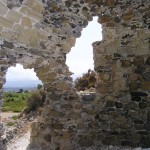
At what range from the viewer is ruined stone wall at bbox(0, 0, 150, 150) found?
649 cm

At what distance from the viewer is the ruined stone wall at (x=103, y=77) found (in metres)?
6.49

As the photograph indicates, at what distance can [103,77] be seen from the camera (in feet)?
22.1

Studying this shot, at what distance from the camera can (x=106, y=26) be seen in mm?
6707

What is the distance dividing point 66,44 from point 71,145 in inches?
83.3

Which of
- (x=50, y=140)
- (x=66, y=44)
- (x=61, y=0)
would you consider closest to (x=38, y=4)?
(x=61, y=0)

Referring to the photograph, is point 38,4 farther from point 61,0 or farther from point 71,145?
Result: point 71,145

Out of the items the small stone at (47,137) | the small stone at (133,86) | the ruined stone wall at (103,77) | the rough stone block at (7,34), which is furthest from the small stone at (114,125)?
the rough stone block at (7,34)

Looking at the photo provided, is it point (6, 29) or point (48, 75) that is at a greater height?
point (6, 29)

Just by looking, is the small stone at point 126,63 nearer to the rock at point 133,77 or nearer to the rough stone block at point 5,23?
the rock at point 133,77

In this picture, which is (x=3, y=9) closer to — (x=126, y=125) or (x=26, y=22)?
(x=26, y=22)

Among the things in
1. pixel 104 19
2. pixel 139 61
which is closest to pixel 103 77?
pixel 139 61

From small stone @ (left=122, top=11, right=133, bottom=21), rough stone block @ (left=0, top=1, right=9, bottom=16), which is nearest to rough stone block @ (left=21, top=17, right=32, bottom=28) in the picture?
rough stone block @ (left=0, top=1, right=9, bottom=16)

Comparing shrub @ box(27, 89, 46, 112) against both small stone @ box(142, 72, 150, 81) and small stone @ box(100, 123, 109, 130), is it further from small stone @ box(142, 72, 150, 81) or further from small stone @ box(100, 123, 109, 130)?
small stone @ box(142, 72, 150, 81)

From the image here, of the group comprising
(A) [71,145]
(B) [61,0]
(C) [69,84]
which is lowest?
(A) [71,145]
